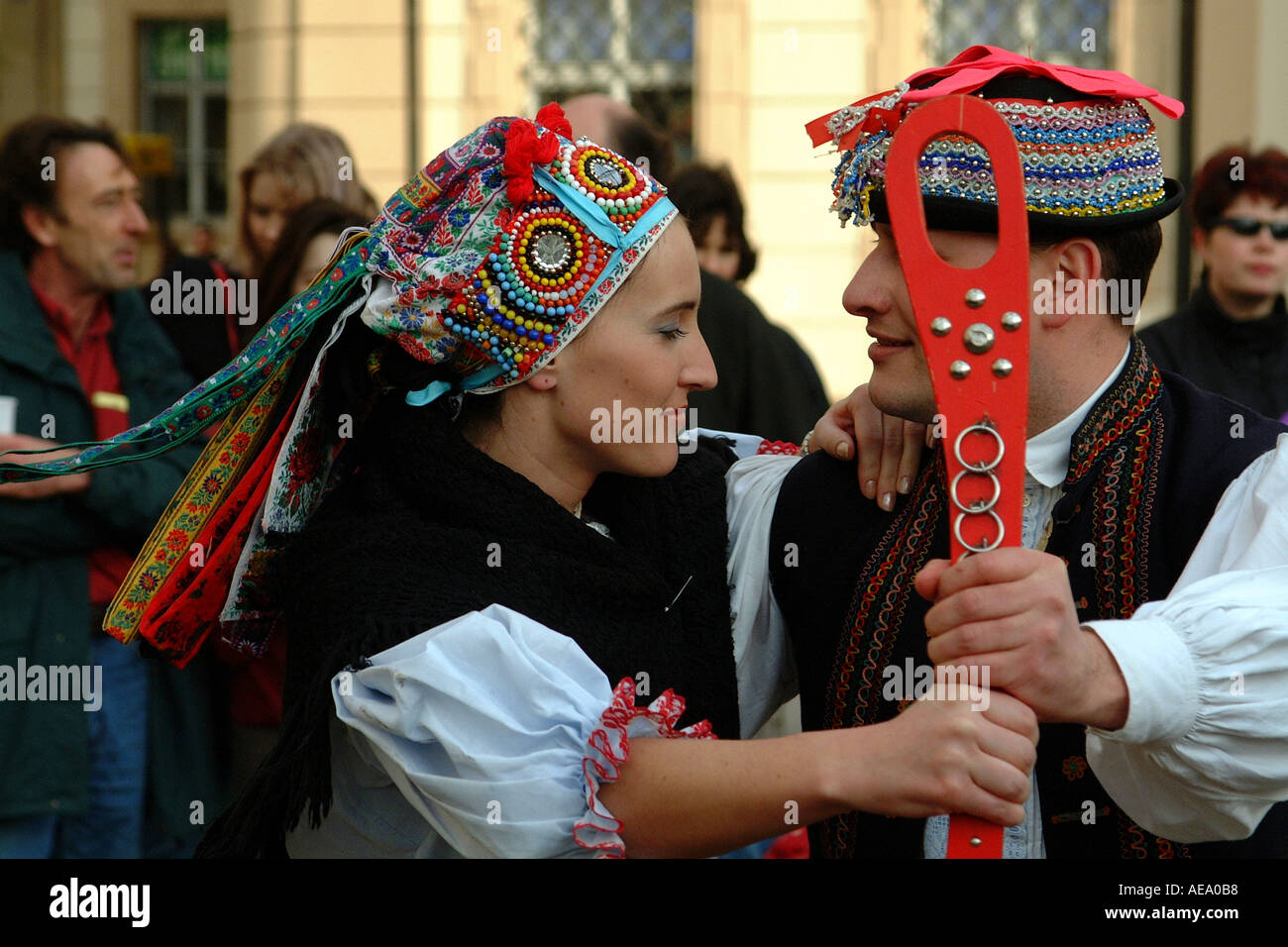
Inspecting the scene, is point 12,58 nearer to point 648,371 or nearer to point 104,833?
point 104,833

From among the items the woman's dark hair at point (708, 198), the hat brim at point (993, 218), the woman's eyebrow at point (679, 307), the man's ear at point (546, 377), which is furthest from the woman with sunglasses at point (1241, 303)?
the man's ear at point (546, 377)

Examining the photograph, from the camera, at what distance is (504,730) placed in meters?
1.67

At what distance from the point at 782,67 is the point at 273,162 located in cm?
421

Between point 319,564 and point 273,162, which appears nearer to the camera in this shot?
point 319,564

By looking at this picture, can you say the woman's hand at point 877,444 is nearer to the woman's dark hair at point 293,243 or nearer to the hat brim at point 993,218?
the hat brim at point 993,218

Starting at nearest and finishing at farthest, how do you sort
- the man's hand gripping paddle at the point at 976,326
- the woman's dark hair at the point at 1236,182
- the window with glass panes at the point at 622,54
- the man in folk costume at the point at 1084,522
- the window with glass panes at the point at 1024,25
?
the man's hand gripping paddle at the point at 976,326 → the man in folk costume at the point at 1084,522 → the woman's dark hair at the point at 1236,182 → the window with glass panes at the point at 1024,25 → the window with glass panes at the point at 622,54

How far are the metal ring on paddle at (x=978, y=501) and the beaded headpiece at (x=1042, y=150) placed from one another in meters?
0.47

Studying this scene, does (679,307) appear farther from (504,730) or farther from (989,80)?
(504,730)

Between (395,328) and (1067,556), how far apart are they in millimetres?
898

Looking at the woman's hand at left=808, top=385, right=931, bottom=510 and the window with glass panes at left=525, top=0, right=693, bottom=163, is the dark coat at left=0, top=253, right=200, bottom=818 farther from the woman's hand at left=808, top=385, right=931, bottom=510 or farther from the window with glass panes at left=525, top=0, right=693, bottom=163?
the window with glass panes at left=525, top=0, right=693, bottom=163

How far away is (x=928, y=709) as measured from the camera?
5.14 ft

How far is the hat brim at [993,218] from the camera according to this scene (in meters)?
1.90

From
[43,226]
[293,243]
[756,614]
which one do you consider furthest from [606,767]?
[43,226]
